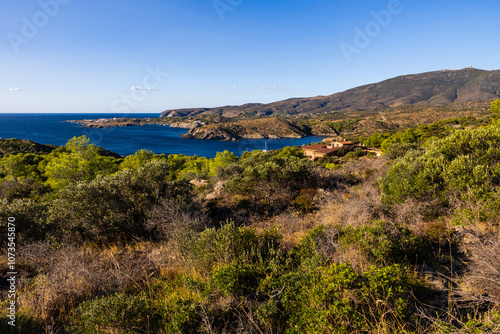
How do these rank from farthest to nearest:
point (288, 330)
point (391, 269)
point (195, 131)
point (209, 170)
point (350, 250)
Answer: point (195, 131)
point (209, 170)
point (350, 250)
point (391, 269)
point (288, 330)

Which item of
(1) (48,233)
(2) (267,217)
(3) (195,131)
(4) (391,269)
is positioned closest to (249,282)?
(4) (391,269)

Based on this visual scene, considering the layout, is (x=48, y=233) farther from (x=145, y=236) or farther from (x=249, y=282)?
(x=249, y=282)

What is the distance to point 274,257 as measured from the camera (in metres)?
4.10

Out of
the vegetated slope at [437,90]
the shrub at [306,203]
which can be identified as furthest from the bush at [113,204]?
the vegetated slope at [437,90]

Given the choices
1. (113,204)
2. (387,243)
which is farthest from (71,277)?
(387,243)

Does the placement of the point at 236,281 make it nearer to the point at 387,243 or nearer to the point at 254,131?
the point at 387,243

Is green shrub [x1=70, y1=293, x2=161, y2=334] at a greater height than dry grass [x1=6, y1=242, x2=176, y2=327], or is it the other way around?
green shrub [x1=70, y1=293, x2=161, y2=334]

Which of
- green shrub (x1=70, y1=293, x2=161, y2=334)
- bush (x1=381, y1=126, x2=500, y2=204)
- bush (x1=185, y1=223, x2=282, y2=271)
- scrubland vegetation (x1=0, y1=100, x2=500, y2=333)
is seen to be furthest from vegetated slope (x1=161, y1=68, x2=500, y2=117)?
green shrub (x1=70, y1=293, x2=161, y2=334)

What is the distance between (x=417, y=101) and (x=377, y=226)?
203007 mm

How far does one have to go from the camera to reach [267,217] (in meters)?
8.05

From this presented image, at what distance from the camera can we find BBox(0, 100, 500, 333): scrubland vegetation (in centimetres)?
269

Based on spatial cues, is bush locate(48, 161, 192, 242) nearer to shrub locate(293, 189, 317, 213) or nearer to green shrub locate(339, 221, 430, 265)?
shrub locate(293, 189, 317, 213)

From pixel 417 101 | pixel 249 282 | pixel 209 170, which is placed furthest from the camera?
pixel 417 101

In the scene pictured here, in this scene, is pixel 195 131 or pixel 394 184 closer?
pixel 394 184
